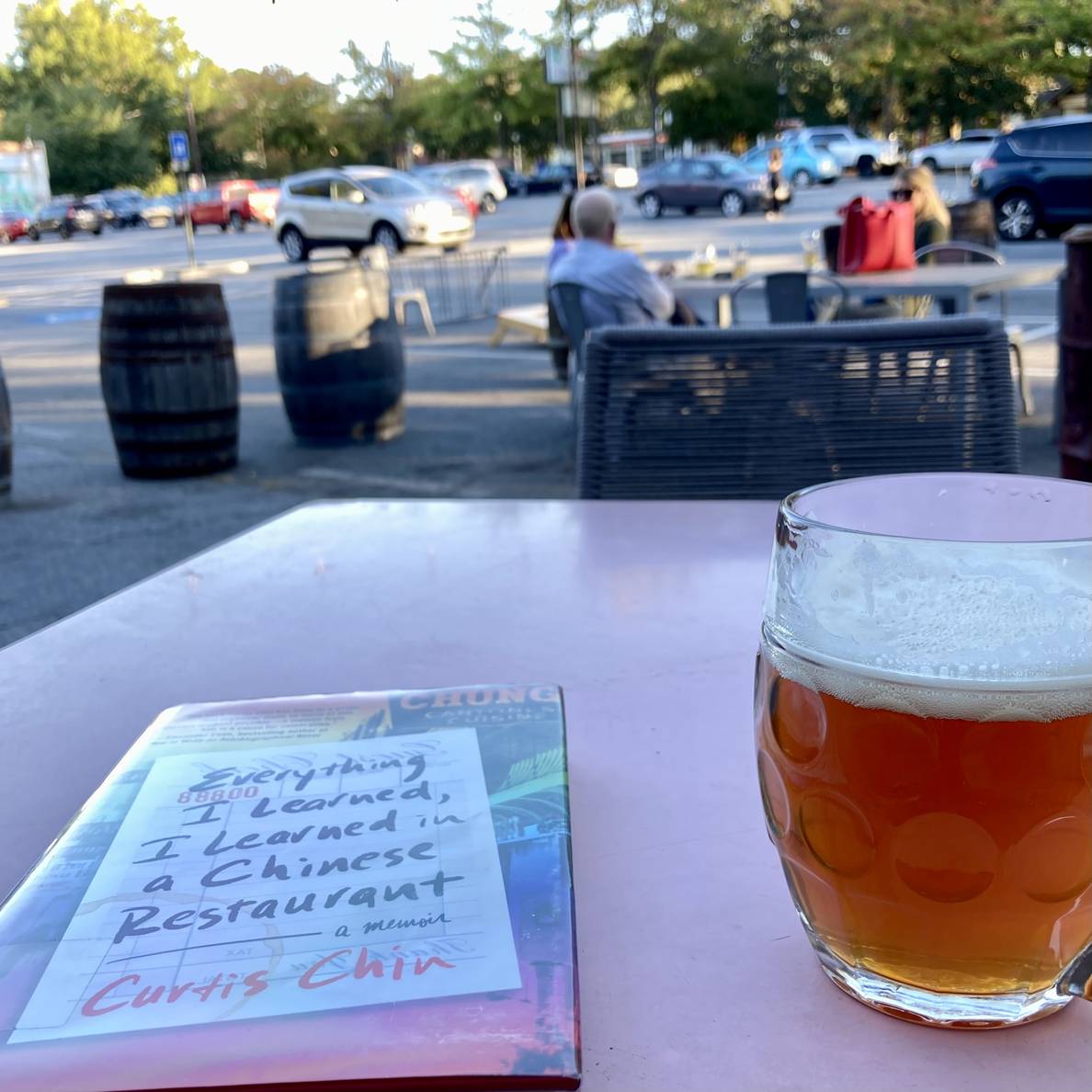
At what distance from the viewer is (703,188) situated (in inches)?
1070

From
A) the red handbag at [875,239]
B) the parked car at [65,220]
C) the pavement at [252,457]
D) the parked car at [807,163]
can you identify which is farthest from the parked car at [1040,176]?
the parked car at [65,220]

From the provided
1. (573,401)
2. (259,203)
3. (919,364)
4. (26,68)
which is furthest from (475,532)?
(26,68)

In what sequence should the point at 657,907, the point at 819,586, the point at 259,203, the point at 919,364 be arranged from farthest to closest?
the point at 259,203 < the point at 919,364 < the point at 657,907 < the point at 819,586

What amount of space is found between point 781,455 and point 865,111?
39831 millimetres

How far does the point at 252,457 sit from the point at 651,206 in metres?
23.2

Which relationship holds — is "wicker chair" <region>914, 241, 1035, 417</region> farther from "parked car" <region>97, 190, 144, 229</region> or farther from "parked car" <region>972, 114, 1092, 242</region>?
"parked car" <region>97, 190, 144, 229</region>

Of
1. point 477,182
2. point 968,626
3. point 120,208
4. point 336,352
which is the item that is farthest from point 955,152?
point 968,626

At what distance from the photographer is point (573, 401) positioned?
5547mm

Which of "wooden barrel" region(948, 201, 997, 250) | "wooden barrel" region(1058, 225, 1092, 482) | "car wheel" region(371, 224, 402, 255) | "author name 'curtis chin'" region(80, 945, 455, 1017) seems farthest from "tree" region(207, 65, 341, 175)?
"author name 'curtis chin'" region(80, 945, 455, 1017)

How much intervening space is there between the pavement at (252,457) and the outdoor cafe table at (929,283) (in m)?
0.77

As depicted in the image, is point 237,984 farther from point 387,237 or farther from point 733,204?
point 733,204

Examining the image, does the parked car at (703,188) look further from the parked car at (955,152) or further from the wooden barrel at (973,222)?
the wooden barrel at (973,222)

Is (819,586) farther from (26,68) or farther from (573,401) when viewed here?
(26,68)

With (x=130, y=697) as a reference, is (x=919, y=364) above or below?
above
